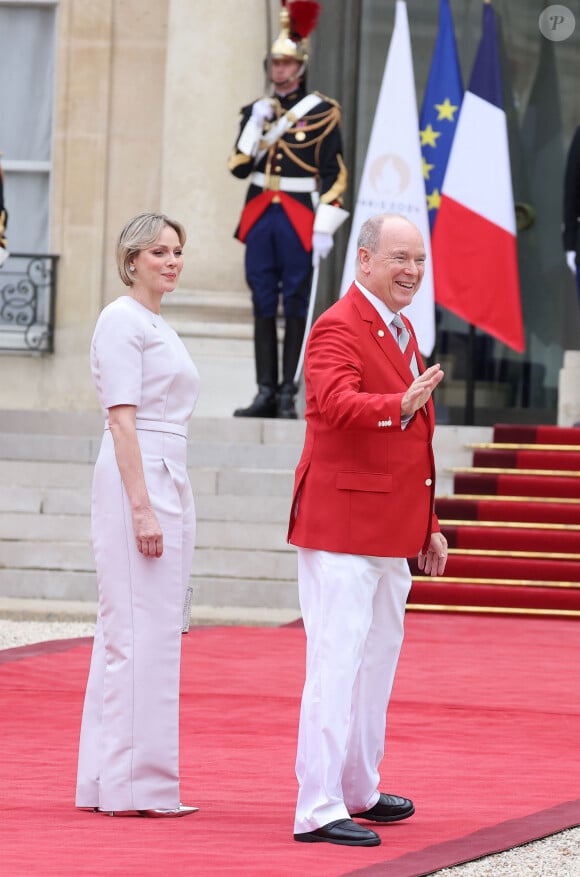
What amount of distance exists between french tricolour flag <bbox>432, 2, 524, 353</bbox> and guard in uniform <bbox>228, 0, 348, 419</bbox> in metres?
1.16

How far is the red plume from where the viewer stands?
37.0ft

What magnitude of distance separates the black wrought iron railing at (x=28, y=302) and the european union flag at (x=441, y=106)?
2.86 m

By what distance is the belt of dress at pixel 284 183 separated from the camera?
37.4 ft

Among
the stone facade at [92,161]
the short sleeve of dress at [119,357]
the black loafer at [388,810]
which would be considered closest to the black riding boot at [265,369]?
the stone facade at [92,161]

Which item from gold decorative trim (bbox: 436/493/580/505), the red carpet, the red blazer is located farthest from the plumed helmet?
the red blazer

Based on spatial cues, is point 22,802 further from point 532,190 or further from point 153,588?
point 532,190

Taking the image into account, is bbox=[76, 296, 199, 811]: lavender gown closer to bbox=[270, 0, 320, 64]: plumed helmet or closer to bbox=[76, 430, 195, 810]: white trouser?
bbox=[76, 430, 195, 810]: white trouser

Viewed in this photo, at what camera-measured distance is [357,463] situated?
4.59 metres

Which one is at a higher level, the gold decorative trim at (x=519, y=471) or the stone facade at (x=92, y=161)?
the stone facade at (x=92, y=161)

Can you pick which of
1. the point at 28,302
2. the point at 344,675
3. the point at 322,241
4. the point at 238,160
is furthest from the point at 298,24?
the point at 344,675

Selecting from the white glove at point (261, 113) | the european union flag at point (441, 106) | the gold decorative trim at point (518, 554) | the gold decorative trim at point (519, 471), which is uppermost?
the european union flag at point (441, 106)

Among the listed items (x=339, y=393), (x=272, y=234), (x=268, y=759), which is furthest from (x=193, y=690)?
(x=272, y=234)

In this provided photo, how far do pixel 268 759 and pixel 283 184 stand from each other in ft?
19.8

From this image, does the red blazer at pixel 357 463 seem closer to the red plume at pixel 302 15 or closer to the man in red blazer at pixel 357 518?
the man in red blazer at pixel 357 518
